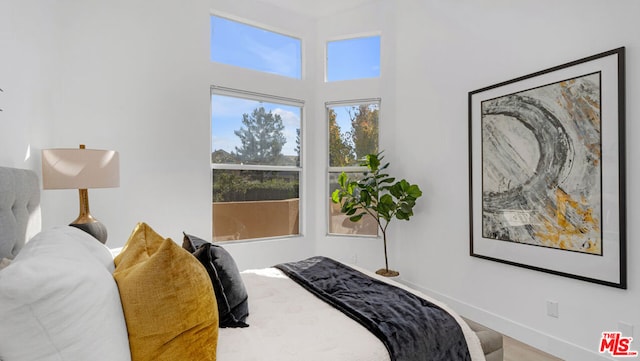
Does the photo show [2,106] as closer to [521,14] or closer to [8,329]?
[8,329]

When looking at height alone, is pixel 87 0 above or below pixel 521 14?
above

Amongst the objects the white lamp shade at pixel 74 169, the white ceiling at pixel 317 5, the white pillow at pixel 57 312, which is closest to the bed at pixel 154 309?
the white pillow at pixel 57 312

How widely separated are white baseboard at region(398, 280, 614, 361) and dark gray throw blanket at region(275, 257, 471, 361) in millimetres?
1347

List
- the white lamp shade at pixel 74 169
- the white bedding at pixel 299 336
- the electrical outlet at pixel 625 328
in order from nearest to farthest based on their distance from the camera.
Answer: the white bedding at pixel 299 336 → the electrical outlet at pixel 625 328 → the white lamp shade at pixel 74 169

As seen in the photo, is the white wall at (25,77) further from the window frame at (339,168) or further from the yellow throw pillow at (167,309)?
the window frame at (339,168)

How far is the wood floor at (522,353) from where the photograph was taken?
2395 mm

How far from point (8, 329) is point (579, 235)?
2.86m

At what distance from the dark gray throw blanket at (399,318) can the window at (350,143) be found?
82.5 inches

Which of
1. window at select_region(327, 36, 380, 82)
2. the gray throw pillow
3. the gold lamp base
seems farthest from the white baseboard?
the gold lamp base

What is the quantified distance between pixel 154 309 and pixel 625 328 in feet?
8.67

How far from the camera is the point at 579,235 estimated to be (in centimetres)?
228

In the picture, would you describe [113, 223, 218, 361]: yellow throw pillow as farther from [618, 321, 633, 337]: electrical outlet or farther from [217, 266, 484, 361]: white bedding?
[618, 321, 633, 337]: electrical outlet

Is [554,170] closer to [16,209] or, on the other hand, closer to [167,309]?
[167,309]

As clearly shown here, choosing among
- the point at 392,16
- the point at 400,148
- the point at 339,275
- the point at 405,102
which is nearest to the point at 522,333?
the point at 339,275
